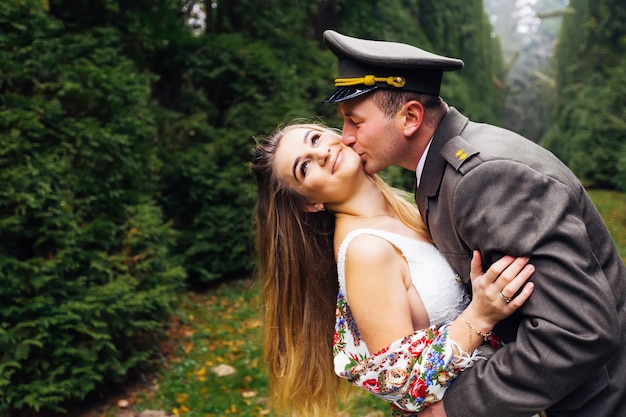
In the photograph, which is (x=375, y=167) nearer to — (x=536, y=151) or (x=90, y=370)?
(x=536, y=151)

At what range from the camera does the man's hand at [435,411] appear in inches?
75.3

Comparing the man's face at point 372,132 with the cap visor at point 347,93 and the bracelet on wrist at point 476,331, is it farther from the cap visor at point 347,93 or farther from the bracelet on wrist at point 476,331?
the bracelet on wrist at point 476,331

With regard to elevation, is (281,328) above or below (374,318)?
below

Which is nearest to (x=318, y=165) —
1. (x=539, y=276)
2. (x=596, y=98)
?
(x=539, y=276)

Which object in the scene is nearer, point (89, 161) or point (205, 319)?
point (89, 161)

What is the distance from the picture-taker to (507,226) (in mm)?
1645

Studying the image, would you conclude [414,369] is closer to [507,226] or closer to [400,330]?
[400,330]

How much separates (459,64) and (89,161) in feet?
11.9

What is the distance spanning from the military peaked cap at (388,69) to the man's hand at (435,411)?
1027 millimetres

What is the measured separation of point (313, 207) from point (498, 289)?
0.91 m

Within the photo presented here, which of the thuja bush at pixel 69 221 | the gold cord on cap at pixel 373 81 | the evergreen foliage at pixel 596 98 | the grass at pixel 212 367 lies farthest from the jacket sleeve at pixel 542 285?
the evergreen foliage at pixel 596 98

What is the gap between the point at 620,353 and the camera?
179 cm

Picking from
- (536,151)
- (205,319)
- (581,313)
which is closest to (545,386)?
(581,313)

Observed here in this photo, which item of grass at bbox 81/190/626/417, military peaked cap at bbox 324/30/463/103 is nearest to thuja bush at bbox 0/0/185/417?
grass at bbox 81/190/626/417
